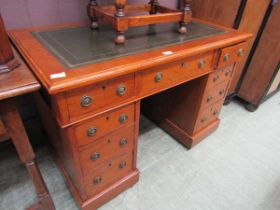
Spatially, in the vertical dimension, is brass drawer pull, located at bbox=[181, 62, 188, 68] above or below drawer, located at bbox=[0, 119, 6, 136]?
above

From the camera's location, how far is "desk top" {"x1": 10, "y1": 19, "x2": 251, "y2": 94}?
0.65 metres

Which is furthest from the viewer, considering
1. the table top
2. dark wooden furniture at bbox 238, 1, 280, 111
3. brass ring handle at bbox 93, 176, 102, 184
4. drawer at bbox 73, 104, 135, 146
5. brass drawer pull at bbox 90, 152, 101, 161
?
dark wooden furniture at bbox 238, 1, 280, 111

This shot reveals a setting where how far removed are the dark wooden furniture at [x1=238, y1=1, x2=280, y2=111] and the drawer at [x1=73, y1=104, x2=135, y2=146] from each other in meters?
1.38

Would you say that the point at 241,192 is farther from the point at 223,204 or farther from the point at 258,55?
the point at 258,55

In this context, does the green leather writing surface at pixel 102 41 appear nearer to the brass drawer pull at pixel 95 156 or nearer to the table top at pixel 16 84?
the table top at pixel 16 84

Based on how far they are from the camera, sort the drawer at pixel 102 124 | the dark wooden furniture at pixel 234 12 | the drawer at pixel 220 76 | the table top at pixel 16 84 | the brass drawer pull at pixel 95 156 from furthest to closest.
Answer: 1. the dark wooden furniture at pixel 234 12
2. the drawer at pixel 220 76
3. the brass drawer pull at pixel 95 156
4. the drawer at pixel 102 124
5. the table top at pixel 16 84

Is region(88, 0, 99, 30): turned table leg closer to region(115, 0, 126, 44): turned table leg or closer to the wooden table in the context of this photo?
region(115, 0, 126, 44): turned table leg

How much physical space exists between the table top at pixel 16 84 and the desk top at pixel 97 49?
0.03 metres

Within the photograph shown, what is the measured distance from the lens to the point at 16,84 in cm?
57

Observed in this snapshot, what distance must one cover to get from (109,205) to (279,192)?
3.37ft

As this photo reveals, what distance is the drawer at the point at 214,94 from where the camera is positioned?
4.23ft

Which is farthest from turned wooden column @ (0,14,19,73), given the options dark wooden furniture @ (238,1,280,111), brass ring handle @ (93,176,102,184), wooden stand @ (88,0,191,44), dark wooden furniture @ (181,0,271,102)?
dark wooden furniture @ (238,1,280,111)

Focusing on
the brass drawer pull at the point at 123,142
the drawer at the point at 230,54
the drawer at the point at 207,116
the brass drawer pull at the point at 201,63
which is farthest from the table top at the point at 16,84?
the drawer at the point at 207,116

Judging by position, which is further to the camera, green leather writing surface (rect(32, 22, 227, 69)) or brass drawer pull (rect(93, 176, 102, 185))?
brass drawer pull (rect(93, 176, 102, 185))
